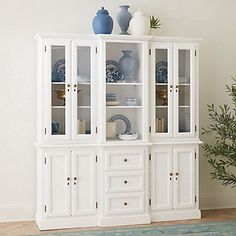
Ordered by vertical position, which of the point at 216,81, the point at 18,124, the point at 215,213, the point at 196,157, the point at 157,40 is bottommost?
the point at 215,213

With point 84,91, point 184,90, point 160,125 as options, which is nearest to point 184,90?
point 184,90

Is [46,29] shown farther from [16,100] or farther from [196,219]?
[196,219]

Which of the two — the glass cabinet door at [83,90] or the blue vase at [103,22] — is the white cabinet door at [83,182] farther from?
the blue vase at [103,22]

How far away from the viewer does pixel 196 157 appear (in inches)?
209

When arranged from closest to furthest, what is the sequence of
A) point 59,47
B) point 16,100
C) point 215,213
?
point 59,47 → point 16,100 → point 215,213

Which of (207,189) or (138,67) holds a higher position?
(138,67)

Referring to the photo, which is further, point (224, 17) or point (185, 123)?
point (224, 17)

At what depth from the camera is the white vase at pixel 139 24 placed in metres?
5.07

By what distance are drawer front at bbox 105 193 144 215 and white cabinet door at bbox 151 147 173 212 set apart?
6.6 inches

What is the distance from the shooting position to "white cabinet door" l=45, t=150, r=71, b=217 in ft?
16.0

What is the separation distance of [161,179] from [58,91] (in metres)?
1.48

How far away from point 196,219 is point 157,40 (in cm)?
203

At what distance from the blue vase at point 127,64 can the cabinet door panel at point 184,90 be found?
0.49 m

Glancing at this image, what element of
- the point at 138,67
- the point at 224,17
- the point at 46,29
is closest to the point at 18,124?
the point at 46,29
